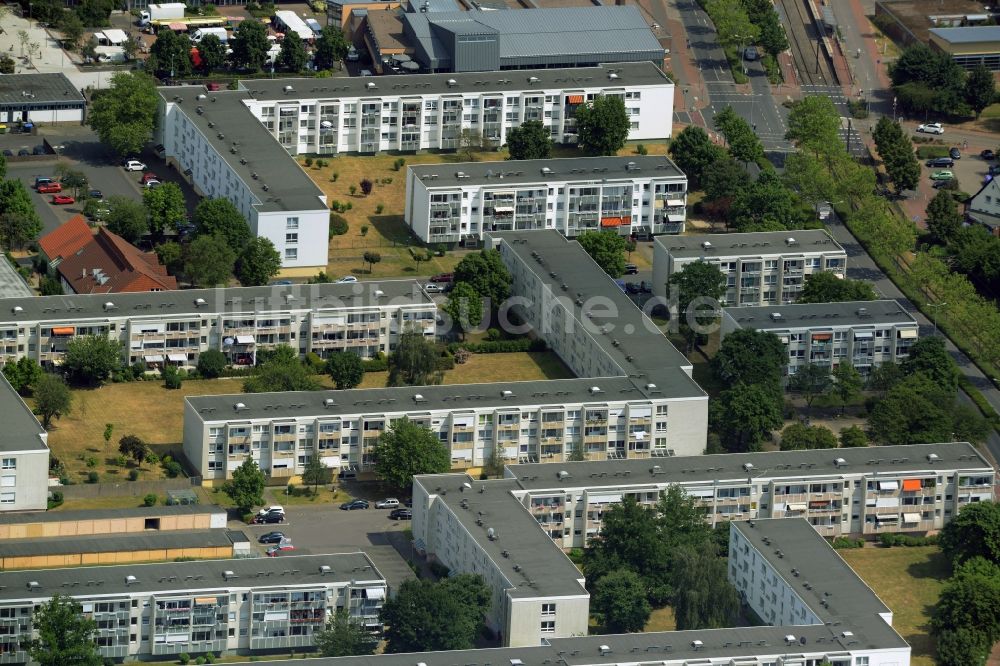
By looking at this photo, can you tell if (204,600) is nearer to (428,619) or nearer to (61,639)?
(61,639)

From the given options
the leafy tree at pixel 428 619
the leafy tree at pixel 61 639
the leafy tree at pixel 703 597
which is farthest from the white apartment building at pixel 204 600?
the leafy tree at pixel 703 597

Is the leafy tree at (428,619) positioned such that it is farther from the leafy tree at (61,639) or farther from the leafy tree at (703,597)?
the leafy tree at (61,639)

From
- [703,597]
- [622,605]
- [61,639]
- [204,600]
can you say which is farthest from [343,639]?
[703,597]

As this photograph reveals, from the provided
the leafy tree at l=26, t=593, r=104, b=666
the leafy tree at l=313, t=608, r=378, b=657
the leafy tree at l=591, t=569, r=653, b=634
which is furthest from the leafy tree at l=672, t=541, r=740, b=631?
the leafy tree at l=26, t=593, r=104, b=666

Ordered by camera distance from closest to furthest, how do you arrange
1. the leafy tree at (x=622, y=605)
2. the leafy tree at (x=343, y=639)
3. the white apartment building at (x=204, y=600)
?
the leafy tree at (x=343, y=639) < the white apartment building at (x=204, y=600) < the leafy tree at (x=622, y=605)

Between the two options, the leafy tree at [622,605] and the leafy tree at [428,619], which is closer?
the leafy tree at [428,619]

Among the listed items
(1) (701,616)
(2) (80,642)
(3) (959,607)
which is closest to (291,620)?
(2) (80,642)

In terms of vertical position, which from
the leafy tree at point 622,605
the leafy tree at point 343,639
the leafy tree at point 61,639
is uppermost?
the leafy tree at point 61,639

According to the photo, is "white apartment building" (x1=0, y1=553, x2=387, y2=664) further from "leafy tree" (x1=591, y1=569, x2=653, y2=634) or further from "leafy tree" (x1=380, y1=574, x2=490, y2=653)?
"leafy tree" (x1=591, y1=569, x2=653, y2=634)
